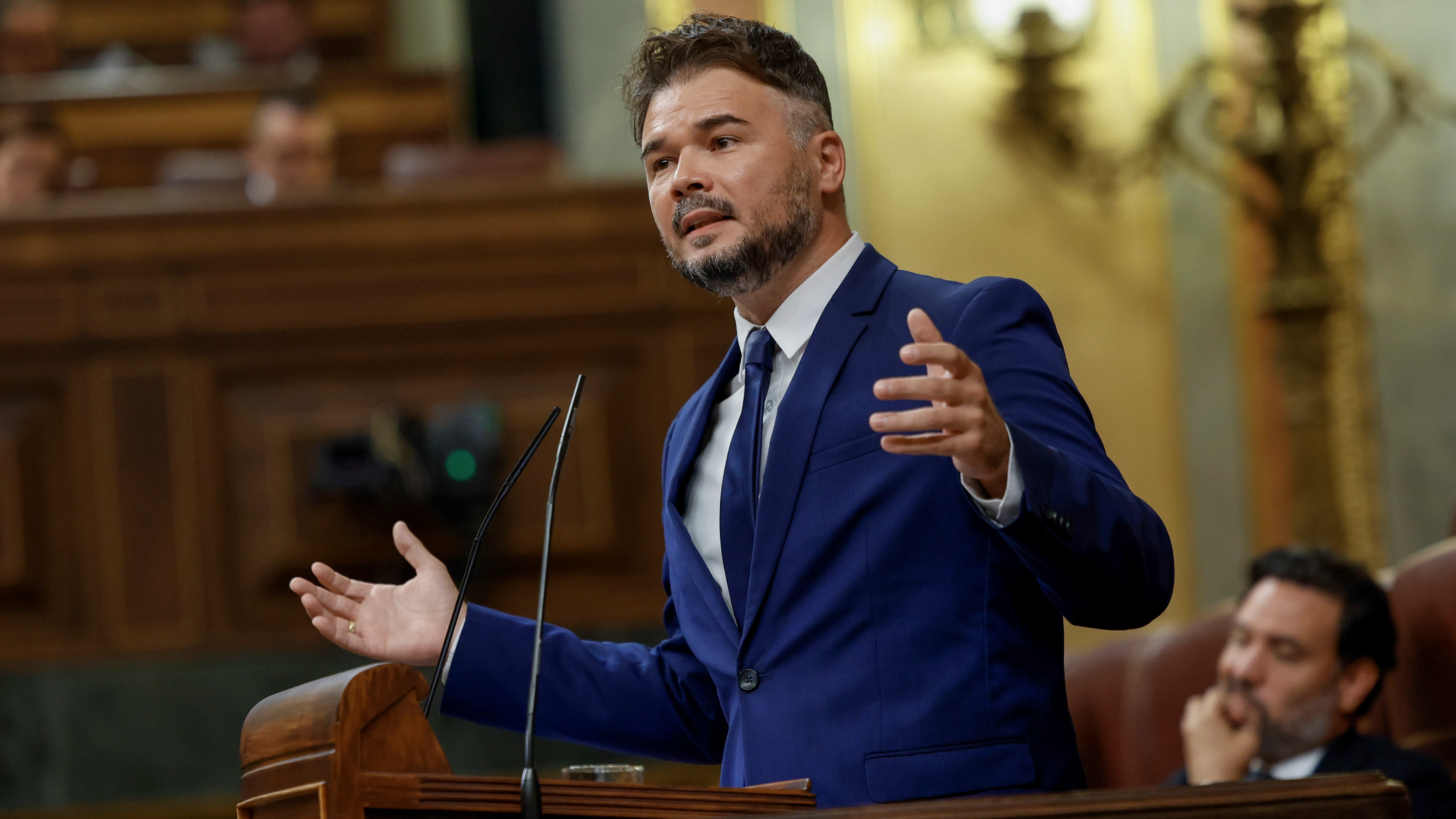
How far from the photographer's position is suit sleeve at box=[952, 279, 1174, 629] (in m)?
1.13

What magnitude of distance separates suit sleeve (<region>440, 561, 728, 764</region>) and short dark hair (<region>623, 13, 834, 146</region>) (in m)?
0.45

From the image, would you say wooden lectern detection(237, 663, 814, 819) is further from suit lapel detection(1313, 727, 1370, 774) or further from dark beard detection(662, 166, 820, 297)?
suit lapel detection(1313, 727, 1370, 774)

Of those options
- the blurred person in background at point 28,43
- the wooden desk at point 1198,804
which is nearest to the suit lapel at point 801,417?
the wooden desk at point 1198,804

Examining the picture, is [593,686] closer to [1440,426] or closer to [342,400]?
[342,400]

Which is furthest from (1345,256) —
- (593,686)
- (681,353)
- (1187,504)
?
(593,686)

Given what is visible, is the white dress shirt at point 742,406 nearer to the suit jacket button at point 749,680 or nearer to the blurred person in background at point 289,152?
the suit jacket button at point 749,680

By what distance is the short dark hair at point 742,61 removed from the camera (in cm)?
146

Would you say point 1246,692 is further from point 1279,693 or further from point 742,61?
point 742,61

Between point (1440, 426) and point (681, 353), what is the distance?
7.32 ft

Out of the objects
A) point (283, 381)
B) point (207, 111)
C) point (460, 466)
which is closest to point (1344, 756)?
point (460, 466)

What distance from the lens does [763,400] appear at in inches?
55.6

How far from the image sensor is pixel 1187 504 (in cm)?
→ 484

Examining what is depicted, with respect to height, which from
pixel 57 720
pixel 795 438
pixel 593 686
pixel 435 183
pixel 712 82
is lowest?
pixel 57 720

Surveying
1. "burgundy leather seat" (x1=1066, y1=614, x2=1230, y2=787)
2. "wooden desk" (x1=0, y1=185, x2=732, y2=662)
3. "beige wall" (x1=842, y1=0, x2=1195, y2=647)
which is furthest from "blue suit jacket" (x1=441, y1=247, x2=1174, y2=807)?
"beige wall" (x1=842, y1=0, x2=1195, y2=647)
